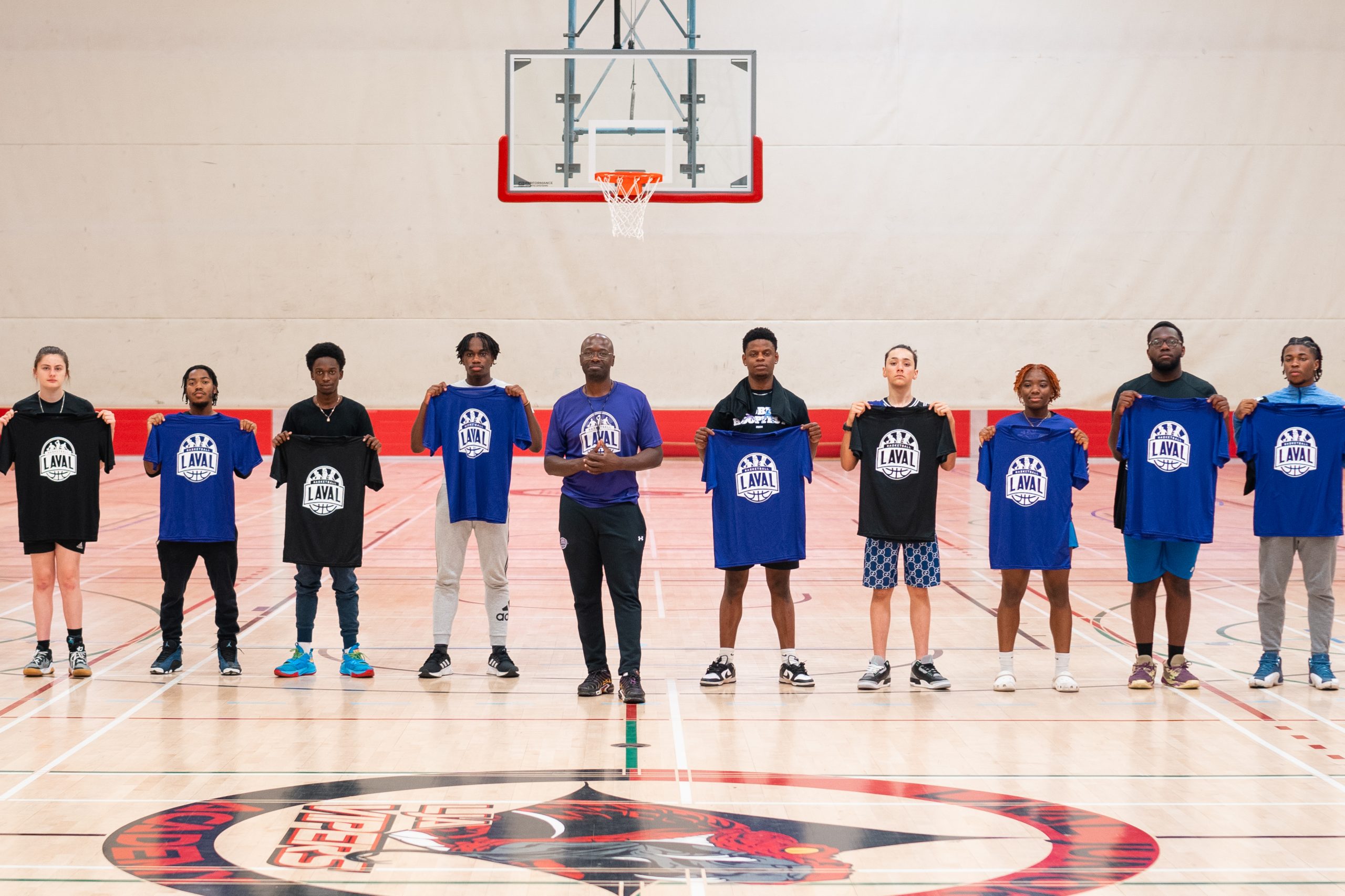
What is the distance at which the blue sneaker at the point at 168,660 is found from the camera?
253 inches

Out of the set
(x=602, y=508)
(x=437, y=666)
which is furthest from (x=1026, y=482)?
(x=437, y=666)

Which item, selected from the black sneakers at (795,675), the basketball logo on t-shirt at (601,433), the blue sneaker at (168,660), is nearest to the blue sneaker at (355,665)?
the blue sneaker at (168,660)

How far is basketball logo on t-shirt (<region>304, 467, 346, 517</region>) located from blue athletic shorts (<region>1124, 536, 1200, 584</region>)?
13.5 feet

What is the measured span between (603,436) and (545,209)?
A: 1480 centimetres

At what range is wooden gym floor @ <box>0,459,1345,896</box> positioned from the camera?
3908 mm

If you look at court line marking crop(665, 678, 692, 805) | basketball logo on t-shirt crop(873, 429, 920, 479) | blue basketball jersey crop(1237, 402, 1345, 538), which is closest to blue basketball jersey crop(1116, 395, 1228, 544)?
blue basketball jersey crop(1237, 402, 1345, 538)

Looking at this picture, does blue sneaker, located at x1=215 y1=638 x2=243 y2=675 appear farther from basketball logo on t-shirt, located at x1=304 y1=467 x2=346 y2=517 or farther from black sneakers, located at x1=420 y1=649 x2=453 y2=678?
black sneakers, located at x1=420 y1=649 x2=453 y2=678

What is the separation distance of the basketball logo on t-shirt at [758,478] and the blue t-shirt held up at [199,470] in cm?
254

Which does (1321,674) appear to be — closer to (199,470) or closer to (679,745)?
(679,745)

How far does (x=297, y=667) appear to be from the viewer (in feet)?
21.2

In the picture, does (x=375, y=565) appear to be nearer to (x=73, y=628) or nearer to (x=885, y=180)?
(x=73, y=628)

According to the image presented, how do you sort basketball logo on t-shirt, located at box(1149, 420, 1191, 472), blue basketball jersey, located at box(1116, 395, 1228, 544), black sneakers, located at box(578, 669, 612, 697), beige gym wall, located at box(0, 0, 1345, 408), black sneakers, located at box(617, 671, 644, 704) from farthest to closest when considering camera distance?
beige gym wall, located at box(0, 0, 1345, 408), basketball logo on t-shirt, located at box(1149, 420, 1191, 472), blue basketball jersey, located at box(1116, 395, 1228, 544), black sneakers, located at box(578, 669, 612, 697), black sneakers, located at box(617, 671, 644, 704)

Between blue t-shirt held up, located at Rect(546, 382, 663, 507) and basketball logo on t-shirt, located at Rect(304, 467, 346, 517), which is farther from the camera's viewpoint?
basketball logo on t-shirt, located at Rect(304, 467, 346, 517)

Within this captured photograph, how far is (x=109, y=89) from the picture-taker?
20031 millimetres
